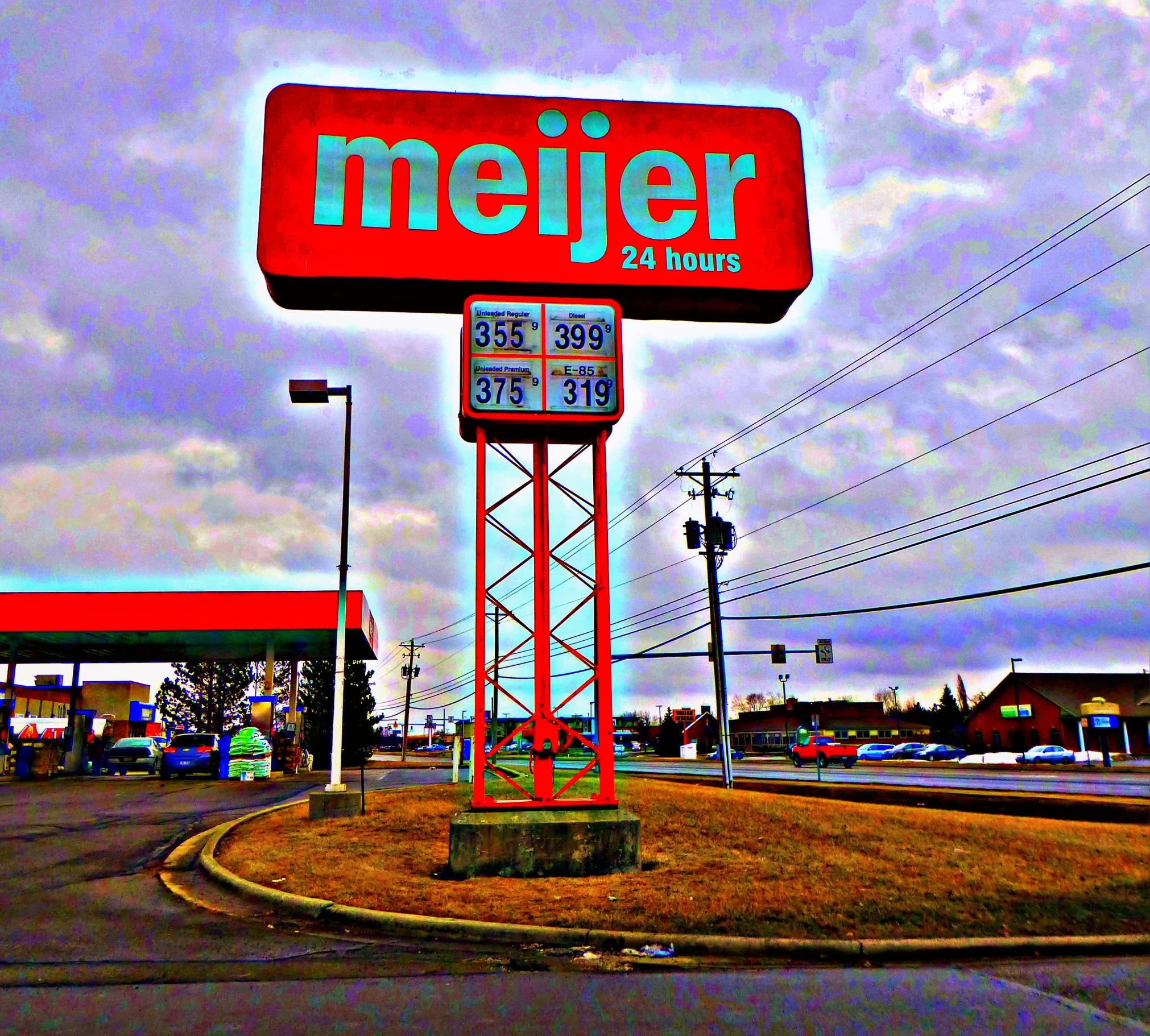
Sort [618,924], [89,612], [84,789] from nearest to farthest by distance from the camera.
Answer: [618,924] < [84,789] < [89,612]

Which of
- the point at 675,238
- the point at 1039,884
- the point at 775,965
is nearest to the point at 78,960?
the point at 775,965

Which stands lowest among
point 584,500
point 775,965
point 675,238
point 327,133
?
point 775,965

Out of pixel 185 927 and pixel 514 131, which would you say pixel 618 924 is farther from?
pixel 514 131

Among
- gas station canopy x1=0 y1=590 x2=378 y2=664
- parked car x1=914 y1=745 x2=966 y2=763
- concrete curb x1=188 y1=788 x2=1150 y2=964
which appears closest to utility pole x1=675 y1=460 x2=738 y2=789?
gas station canopy x1=0 y1=590 x2=378 y2=664

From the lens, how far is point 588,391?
12844 mm

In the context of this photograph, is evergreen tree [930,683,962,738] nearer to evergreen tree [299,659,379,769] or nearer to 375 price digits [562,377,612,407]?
evergreen tree [299,659,379,769]

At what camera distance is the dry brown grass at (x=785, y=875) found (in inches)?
312

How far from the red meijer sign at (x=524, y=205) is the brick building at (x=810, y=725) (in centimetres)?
8114

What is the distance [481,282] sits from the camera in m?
14.5

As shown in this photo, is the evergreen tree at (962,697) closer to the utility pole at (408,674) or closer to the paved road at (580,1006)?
the utility pole at (408,674)

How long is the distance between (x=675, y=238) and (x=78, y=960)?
12.7 meters

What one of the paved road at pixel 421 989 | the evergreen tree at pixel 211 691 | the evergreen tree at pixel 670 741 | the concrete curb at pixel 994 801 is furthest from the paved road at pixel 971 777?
the evergreen tree at pixel 211 691

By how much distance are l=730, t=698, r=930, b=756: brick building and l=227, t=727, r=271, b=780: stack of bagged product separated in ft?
218

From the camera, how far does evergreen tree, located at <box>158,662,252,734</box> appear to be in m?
71.1
